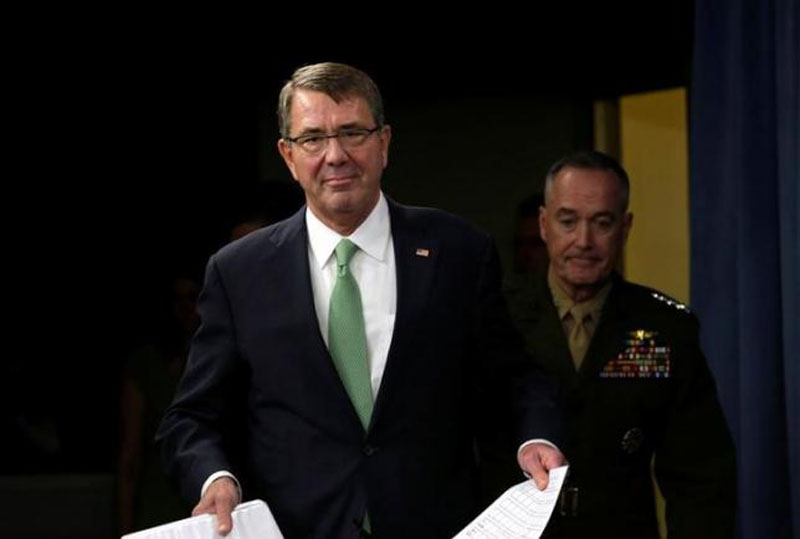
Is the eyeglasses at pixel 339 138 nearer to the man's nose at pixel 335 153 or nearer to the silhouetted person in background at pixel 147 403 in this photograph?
the man's nose at pixel 335 153

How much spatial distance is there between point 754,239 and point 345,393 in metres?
1.63

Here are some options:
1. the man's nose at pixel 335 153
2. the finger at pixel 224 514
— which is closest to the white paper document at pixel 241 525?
the finger at pixel 224 514

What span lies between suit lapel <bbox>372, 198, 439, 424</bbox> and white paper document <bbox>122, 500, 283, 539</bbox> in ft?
0.82

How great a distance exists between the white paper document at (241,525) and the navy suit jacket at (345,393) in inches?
4.5

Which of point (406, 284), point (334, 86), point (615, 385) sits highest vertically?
point (334, 86)

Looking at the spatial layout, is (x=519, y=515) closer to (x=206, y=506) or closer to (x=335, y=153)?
(x=206, y=506)

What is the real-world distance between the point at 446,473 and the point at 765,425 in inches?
57.5

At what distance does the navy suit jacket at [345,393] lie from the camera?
9.16 feet

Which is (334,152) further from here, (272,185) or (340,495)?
(272,185)

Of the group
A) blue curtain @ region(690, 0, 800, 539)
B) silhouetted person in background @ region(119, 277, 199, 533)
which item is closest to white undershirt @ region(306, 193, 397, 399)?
blue curtain @ region(690, 0, 800, 539)

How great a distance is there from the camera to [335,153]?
9.00ft

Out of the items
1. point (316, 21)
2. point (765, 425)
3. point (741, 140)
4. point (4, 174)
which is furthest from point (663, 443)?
point (4, 174)

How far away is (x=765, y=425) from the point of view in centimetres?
409

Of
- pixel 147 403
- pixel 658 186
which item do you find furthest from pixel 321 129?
pixel 658 186
